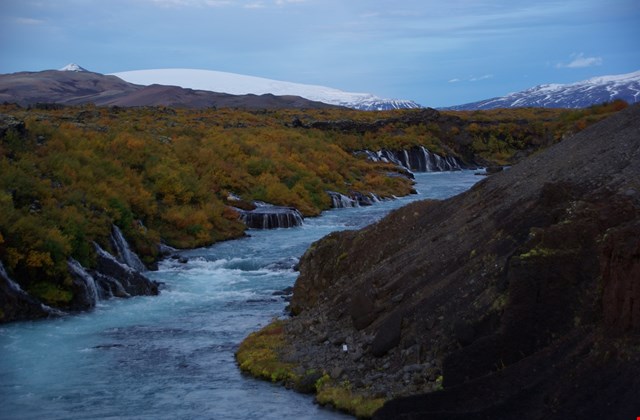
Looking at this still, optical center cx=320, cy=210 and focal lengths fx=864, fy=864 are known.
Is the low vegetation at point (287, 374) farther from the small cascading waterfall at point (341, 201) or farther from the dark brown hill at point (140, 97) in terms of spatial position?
the dark brown hill at point (140, 97)

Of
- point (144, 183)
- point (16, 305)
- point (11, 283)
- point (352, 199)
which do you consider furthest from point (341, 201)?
point (16, 305)

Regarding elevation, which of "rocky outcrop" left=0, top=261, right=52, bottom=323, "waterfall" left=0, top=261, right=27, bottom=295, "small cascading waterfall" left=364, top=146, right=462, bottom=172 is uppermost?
"small cascading waterfall" left=364, top=146, right=462, bottom=172

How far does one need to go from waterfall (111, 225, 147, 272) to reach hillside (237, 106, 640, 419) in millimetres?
9788

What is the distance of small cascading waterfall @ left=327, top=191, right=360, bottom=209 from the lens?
4712cm

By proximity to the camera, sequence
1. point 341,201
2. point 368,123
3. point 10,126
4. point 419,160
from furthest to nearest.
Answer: point 368,123, point 419,160, point 341,201, point 10,126

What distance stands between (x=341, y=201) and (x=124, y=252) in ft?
68.5

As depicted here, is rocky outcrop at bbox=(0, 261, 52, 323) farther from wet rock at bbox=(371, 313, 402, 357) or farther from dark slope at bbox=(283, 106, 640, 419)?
wet rock at bbox=(371, 313, 402, 357)

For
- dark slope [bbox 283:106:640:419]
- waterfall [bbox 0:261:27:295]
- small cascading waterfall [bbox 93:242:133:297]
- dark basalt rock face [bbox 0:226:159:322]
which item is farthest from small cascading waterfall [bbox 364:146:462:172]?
dark slope [bbox 283:106:640:419]

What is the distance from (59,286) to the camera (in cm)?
2291

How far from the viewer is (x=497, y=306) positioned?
12.7 metres

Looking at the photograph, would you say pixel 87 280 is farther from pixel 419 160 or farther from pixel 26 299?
pixel 419 160

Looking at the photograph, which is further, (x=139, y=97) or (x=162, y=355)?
(x=139, y=97)

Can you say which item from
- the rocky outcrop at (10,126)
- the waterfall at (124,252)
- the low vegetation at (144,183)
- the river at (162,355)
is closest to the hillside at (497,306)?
the river at (162,355)

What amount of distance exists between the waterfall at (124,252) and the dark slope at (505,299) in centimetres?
966
